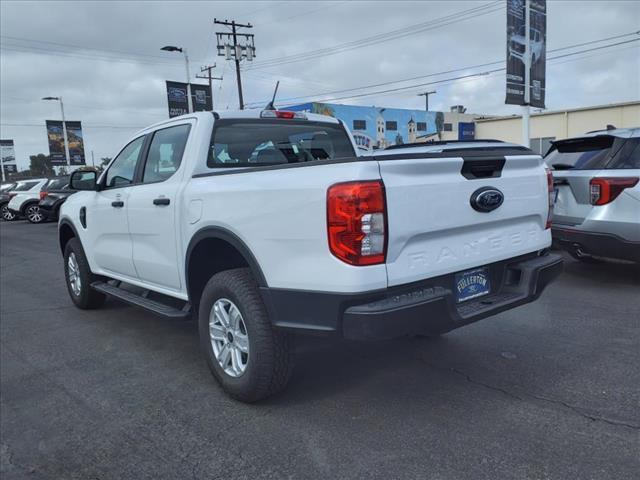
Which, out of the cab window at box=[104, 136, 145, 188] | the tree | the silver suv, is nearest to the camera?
the cab window at box=[104, 136, 145, 188]

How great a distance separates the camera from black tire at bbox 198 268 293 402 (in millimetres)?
3234

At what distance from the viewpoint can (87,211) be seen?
18.7 ft

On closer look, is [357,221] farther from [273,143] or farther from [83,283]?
[83,283]

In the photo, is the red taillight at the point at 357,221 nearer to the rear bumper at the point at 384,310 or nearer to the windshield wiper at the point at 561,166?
the rear bumper at the point at 384,310

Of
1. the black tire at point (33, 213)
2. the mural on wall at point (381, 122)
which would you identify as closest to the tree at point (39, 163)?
the mural on wall at point (381, 122)

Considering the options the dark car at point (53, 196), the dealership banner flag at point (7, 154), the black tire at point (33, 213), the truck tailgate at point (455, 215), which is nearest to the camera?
the truck tailgate at point (455, 215)

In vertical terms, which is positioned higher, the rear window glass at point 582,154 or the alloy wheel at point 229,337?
the rear window glass at point 582,154

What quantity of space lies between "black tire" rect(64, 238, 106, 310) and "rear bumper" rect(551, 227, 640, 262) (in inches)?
206

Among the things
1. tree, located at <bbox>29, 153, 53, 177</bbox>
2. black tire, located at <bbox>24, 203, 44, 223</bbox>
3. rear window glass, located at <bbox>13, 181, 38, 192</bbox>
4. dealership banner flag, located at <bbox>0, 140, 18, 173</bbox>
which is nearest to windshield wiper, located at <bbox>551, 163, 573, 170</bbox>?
black tire, located at <bbox>24, 203, 44, 223</bbox>

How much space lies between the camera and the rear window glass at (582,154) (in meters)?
6.04

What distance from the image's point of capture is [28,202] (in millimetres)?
22188

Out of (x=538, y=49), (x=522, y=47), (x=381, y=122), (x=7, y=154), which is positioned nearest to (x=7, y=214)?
(x=522, y=47)

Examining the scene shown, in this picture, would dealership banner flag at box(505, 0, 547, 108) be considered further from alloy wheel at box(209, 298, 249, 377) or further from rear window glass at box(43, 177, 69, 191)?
rear window glass at box(43, 177, 69, 191)

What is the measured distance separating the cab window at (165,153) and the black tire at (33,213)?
1979 cm
